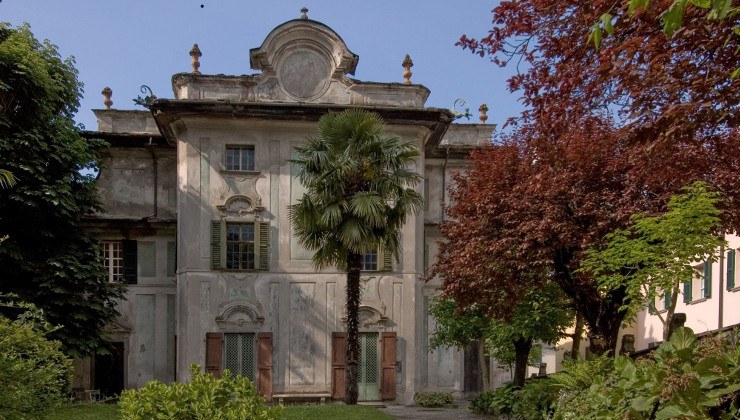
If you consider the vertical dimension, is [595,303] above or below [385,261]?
below

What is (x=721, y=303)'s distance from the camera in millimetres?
25000

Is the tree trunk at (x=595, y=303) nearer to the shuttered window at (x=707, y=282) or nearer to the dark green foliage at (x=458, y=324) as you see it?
the dark green foliage at (x=458, y=324)

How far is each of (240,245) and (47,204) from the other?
5.80 m

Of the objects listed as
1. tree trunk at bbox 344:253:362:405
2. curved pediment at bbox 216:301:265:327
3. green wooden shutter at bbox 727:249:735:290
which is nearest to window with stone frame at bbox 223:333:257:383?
curved pediment at bbox 216:301:265:327

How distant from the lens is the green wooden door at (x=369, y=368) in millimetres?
25922

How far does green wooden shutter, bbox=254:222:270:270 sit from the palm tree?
5.56 m

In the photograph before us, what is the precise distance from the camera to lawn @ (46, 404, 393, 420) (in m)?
17.7

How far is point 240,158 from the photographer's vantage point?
2636 centimetres

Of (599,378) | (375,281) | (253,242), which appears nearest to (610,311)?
(599,378)

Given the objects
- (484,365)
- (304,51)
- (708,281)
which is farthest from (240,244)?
(708,281)

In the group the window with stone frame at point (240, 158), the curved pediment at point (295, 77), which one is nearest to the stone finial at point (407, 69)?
the curved pediment at point (295, 77)

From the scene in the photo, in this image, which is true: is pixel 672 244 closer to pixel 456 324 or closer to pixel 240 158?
pixel 456 324

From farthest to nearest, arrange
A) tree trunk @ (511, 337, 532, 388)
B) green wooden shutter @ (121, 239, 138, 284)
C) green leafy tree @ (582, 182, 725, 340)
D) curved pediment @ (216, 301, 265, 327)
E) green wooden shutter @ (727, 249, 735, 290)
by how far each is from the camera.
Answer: green wooden shutter @ (121, 239, 138, 284) → curved pediment @ (216, 301, 265, 327) → green wooden shutter @ (727, 249, 735, 290) → tree trunk @ (511, 337, 532, 388) → green leafy tree @ (582, 182, 725, 340)

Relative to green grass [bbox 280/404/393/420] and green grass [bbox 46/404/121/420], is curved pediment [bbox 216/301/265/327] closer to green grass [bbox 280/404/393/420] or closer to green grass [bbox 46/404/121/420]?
green grass [bbox 46/404/121/420]
